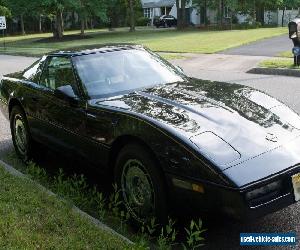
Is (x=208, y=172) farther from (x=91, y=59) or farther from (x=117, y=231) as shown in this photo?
(x=91, y=59)

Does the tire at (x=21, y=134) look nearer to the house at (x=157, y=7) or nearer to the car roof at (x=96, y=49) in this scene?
the car roof at (x=96, y=49)

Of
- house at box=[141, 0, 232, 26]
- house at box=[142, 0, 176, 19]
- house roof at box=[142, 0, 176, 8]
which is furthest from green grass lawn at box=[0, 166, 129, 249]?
house roof at box=[142, 0, 176, 8]

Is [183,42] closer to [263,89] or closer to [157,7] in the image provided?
[263,89]

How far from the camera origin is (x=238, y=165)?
3.33m

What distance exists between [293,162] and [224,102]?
1.00 meters

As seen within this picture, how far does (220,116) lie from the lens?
3.90m

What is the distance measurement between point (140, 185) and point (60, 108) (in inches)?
61.4

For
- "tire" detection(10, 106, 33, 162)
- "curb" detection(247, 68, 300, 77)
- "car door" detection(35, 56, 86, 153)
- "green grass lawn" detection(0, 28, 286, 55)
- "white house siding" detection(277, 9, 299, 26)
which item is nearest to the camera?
"car door" detection(35, 56, 86, 153)

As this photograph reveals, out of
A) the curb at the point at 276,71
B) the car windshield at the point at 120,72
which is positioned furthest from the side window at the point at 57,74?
the curb at the point at 276,71

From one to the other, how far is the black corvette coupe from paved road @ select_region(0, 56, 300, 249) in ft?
1.72

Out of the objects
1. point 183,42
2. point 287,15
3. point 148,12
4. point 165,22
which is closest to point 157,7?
point 148,12

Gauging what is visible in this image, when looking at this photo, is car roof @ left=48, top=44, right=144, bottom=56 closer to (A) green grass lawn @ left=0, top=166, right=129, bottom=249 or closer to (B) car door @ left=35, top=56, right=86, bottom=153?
(B) car door @ left=35, top=56, right=86, bottom=153

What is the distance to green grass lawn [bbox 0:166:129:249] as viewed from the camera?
352 cm

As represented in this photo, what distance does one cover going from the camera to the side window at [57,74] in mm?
5026
